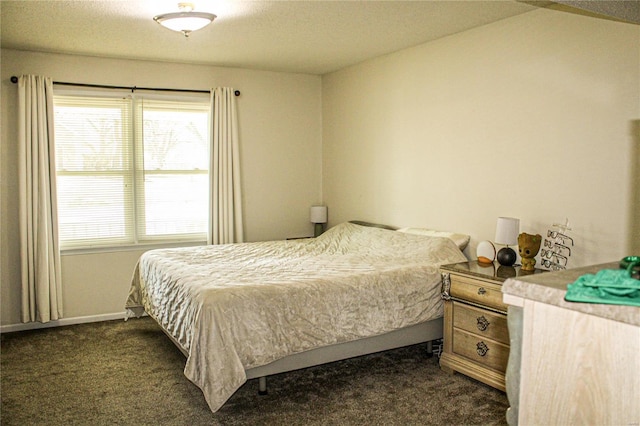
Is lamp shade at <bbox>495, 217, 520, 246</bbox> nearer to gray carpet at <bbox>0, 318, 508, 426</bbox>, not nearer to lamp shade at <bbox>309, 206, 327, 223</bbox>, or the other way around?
gray carpet at <bbox>0, 318, 508, 426</bbox>

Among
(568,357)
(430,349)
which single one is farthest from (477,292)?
(568,357)

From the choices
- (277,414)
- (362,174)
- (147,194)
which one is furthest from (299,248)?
(277,414)

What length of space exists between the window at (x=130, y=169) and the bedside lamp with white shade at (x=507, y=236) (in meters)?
3.09

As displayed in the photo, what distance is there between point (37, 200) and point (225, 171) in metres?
1.73

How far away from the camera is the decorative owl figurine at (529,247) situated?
3.43 m

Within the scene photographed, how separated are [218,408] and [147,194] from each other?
298 centimetres

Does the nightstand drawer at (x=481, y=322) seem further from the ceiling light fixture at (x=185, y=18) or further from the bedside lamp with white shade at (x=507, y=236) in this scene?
the ceiling light fixture at (x=185, y=18)

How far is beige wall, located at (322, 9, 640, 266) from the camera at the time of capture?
3.18 metres

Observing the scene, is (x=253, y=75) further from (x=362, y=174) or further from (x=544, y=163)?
(x=544, y=163)

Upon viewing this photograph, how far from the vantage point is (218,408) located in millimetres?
2916

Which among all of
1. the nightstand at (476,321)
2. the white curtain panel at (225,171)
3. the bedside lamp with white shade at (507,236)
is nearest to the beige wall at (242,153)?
the white curtain panel at (225,171)


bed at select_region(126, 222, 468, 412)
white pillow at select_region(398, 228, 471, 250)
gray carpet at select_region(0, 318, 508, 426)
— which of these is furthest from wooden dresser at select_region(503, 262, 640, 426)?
white pillow at select_region(398, 228, 471, 250)

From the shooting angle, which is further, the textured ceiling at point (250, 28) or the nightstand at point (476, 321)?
the textured ceiling at point (250, 28)

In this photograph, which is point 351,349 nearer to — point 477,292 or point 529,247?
point 477,292
